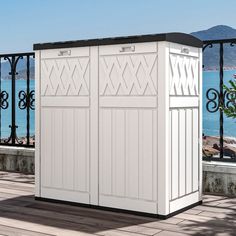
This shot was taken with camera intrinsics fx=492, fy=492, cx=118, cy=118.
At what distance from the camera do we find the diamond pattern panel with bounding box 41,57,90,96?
372 cm

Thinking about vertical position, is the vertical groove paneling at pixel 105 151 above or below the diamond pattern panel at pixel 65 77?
below

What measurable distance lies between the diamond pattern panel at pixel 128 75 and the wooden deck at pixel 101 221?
2.91 feet

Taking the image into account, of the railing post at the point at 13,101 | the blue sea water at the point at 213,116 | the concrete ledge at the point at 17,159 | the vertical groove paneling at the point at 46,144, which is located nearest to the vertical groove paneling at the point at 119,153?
the vertical groove paneling at the point at 46,144

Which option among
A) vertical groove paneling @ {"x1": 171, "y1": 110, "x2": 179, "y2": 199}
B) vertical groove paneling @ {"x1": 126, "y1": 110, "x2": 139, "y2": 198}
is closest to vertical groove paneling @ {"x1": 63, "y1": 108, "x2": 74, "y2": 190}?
vertical groove paneling @ {"x1": 126, "y1": 110, "x2": 139, "y2": 198}

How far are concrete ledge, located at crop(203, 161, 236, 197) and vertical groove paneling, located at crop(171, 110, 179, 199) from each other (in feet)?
2.60

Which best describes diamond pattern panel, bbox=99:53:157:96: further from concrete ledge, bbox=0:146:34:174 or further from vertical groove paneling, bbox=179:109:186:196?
concrete ledge, bbox=0:146:34:174

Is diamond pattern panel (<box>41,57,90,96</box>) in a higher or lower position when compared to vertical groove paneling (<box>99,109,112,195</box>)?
higher

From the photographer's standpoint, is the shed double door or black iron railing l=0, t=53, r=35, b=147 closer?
the shed double door

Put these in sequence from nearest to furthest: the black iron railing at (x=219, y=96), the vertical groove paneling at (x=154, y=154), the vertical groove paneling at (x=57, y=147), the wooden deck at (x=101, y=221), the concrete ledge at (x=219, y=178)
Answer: the wooden deck at (x=101, y=221), the vertical groove paneling at (x=154, y=154), the vertical groove paneling at (x=57, y=147), the concrete ledge at (x=219, y=178), the black iron railing at (x=219, y=96)

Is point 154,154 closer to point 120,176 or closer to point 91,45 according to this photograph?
point 120,176

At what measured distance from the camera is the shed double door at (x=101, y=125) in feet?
11.3

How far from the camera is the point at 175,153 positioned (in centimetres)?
349

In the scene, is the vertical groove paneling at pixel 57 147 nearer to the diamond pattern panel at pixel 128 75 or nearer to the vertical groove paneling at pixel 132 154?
the diamond pattern panel at pixel 128 75

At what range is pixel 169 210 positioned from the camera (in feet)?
11.3
